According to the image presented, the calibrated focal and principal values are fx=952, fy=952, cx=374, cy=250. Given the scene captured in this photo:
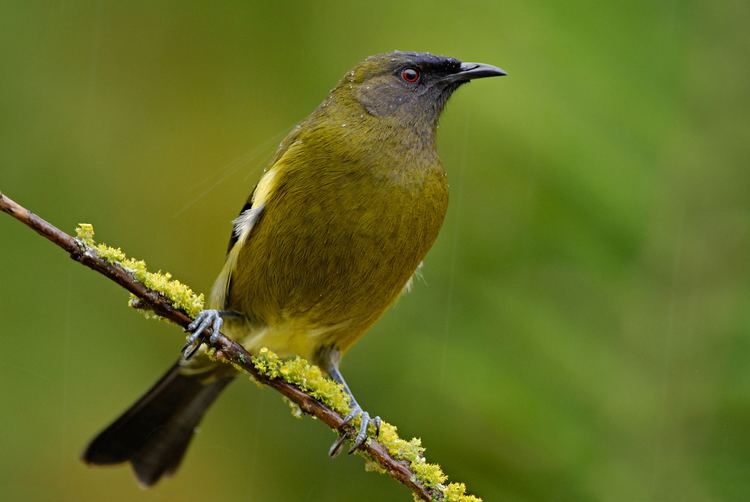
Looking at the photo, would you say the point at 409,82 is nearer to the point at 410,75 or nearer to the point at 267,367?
the point at 410,75

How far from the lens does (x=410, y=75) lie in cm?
379

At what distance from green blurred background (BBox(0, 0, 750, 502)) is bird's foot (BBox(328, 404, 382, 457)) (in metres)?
0.08

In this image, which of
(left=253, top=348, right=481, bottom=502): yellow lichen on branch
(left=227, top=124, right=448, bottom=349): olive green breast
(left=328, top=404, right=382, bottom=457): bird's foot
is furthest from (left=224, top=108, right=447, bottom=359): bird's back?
(left=253, top=348, right=481, bottom=502): yellow lichen on branch

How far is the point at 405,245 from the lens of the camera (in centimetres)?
327

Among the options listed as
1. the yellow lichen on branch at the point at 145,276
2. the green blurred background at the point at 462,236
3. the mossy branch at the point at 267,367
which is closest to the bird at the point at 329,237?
the green blurred background at the point at 462,236

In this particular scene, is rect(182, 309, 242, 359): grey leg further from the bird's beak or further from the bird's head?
the bird's beak

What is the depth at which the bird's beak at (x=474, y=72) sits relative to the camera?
3586 millimetres

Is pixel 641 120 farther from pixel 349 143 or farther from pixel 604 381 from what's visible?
pixel 349 143

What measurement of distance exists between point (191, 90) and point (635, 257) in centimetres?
331

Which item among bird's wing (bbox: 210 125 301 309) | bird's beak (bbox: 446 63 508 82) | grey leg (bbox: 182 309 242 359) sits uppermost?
bird's beak (bbox: 446 63 508 82)

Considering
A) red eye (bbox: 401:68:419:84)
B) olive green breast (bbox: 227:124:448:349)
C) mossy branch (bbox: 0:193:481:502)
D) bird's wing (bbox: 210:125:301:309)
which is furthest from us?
red eye (bbox: 401:68:419:84)

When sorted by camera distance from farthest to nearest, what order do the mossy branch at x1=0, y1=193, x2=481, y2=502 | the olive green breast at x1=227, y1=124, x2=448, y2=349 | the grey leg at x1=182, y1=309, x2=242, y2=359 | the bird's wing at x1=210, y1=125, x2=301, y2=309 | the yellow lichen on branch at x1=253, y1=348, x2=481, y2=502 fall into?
the bird's wing at x1=210, y1=125, x2=301, y2=309 < the olive green breast at x1=227, y1=124, x2=448, y2=349 < the grey leg at x1=182, y1=309, x2=242, y2=359 < the yellow lichen on branch at x1=253, y1=348, x2=481, y2=502 < the mossy branch at x1=0, y1=193, x2=481, y2=502

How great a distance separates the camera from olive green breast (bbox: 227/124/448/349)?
3.21 meters

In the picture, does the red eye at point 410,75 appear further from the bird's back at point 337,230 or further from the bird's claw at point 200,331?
the bird's claw at point 200,331
